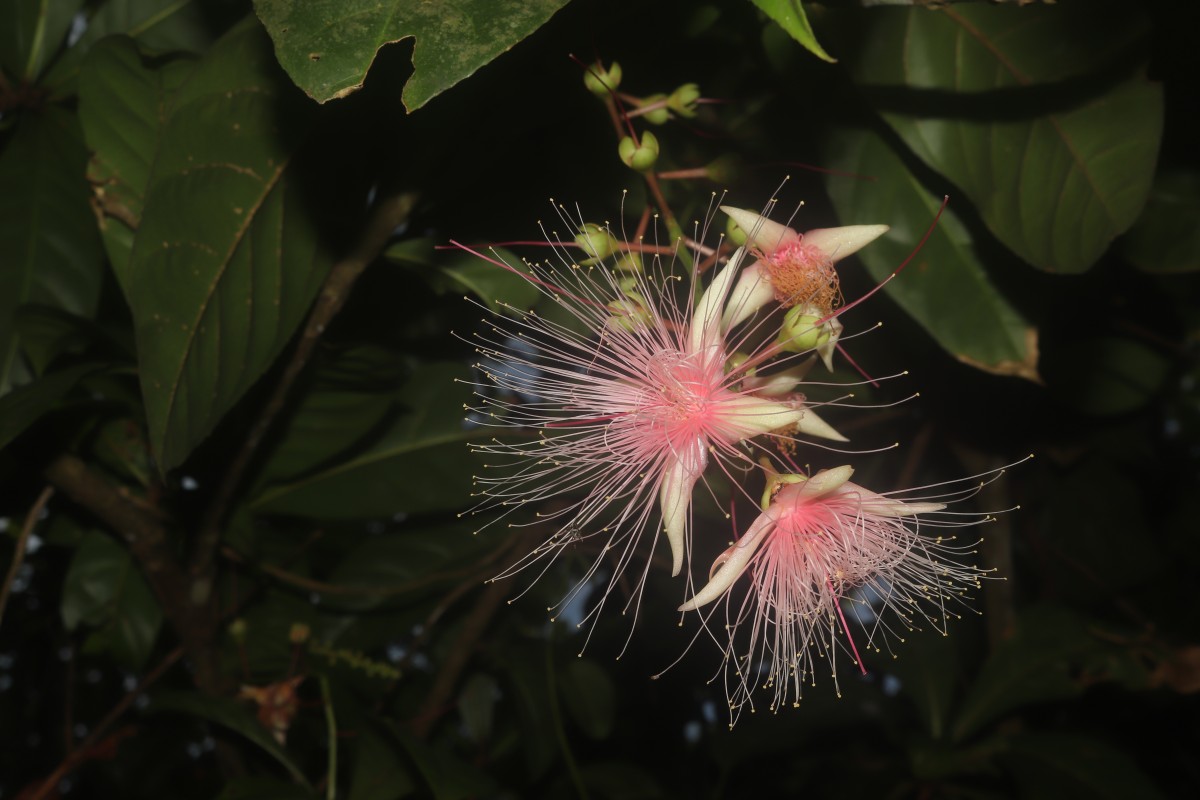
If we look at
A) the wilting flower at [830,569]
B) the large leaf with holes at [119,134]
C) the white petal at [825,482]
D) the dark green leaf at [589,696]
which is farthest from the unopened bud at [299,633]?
the white petal at [825,482]

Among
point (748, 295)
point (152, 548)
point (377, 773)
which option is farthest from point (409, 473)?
point (748, 295)

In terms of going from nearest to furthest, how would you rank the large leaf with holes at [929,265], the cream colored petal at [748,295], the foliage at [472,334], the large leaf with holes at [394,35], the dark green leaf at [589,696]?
the large leaf with holes at [394,35] → the cream colored petal at [748,295] → the foliage at [472,334] → the large leaf with holes at [929,265] → the dark green leaf at [589,696]

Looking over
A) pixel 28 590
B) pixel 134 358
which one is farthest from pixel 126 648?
pixel 28 590

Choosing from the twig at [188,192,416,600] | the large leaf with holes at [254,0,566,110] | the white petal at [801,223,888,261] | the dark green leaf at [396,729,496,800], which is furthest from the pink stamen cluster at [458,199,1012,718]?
the dark green leaf at [396,729,496,800]

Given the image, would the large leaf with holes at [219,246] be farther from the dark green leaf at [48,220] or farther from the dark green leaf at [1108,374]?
the dark green leaf at [1108,374]

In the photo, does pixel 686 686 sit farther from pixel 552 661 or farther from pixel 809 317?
pixel 809 317

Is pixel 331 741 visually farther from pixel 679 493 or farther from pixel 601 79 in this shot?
pixel 601 79
